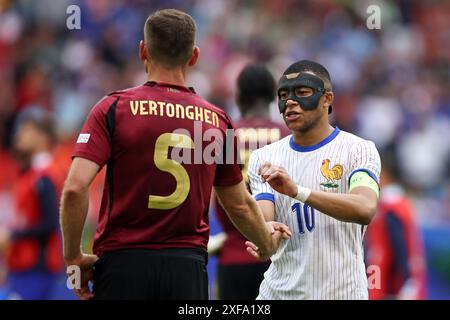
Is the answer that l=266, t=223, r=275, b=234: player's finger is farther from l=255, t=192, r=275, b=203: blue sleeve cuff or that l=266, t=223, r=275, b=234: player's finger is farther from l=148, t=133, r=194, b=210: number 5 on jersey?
l=148, t=133, r=194, b=210: number 5 on jersey

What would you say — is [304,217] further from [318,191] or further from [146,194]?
[146,194]

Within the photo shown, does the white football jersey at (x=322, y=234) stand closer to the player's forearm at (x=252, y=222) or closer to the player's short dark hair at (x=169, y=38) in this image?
the player's forearm at (x=252, y=222)

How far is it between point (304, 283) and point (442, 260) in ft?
22.4

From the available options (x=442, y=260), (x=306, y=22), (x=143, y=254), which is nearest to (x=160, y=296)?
(x=143, y=254)

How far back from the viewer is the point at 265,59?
55.2 ft

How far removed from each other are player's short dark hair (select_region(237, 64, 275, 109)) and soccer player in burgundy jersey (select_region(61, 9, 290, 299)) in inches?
115

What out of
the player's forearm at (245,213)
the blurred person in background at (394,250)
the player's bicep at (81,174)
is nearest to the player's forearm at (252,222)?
the player's forearm at (245,213)

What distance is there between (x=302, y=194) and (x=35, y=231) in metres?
5.48

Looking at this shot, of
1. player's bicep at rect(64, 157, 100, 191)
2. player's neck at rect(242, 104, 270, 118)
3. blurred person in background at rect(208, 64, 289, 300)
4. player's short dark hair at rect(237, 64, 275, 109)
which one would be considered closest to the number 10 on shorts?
player's bicep at rect(64, 157, 100, 191)

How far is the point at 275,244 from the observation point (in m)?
5.37

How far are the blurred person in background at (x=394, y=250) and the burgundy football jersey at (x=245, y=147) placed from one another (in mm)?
3093

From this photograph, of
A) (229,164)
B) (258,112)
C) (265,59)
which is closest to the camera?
(229,164)

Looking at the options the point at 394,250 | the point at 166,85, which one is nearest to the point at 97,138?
the point at 166,85

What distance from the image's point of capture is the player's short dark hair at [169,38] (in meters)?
5.02
